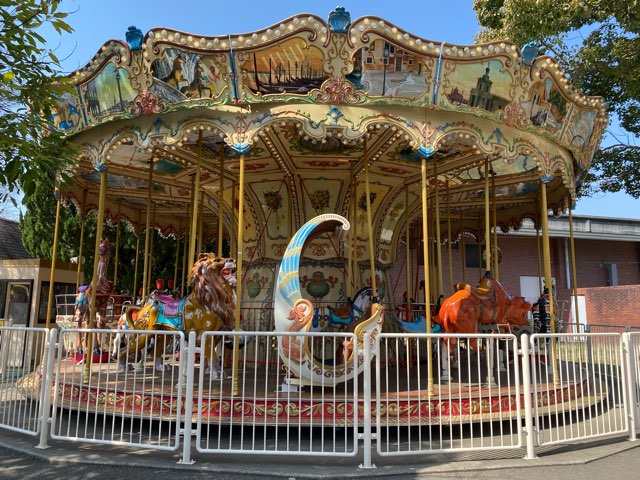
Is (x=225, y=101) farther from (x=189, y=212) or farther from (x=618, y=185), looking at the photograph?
(x=618, y=185)

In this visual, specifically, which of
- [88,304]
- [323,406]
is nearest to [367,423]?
[323,406]

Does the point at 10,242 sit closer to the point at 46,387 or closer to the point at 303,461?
the point at 46,387

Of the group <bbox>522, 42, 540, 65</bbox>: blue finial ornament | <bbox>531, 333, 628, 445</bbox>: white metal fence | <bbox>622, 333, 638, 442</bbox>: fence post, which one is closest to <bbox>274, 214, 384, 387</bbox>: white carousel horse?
<bbox>531, 333, 628, 445</bbox>: white metal fence

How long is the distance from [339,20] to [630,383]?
5291 mm

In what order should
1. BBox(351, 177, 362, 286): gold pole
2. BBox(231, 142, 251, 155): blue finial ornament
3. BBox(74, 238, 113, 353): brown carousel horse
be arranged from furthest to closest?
BBox(74, 238, 113, 353): brown carousel horse < BBox(351, 177, 362, 286): gold pole < BBox(231, 142, 251, 155): blue finial ornament

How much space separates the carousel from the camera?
587 cm

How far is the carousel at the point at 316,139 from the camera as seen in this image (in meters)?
5.87

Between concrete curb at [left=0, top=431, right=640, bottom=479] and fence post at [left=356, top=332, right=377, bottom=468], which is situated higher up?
fence post at [left=356, top=332, right=377, bottom=468]

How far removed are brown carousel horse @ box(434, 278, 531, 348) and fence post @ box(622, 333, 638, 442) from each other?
5.89 ft

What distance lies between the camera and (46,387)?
198 inches

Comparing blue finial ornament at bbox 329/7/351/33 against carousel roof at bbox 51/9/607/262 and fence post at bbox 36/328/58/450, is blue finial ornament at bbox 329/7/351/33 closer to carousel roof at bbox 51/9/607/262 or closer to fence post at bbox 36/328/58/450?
carousel roof at bbox 51/9/607/262

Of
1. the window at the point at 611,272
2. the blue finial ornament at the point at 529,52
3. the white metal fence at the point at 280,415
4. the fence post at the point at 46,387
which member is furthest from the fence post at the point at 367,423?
the window at the point at 611,272

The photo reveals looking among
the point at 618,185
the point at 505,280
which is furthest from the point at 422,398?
the point at 505,280

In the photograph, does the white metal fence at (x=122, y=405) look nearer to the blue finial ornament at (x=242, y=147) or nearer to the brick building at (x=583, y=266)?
the blue finial ornament at (x=242, y=147)
